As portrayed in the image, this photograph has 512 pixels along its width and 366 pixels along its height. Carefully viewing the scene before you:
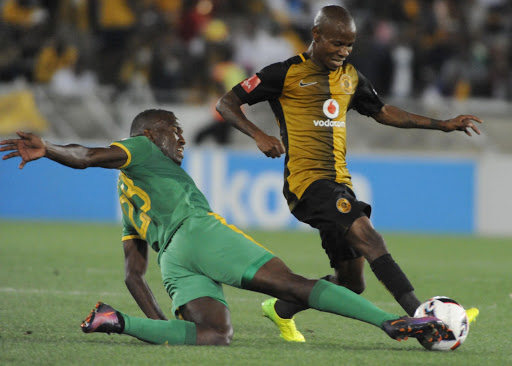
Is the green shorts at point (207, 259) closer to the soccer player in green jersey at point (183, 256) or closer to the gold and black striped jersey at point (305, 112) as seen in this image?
the soccer player in green jersey at point (183, 256)

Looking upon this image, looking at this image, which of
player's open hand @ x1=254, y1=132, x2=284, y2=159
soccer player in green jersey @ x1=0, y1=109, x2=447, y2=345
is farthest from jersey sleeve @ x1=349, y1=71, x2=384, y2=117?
soccer player in green jersey @ x1=0, y1=109, x2=447, y2=345

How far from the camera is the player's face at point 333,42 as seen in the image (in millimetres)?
5469

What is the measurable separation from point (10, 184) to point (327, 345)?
404 inches

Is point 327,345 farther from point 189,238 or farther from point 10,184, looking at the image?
point 10,184

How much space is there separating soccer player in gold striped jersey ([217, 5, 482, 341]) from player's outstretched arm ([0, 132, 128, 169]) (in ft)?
2.95

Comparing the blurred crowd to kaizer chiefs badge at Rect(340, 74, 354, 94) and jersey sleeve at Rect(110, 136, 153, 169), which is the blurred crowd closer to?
kaizer chiefs badge at Rect(340, 74, 354, 94)

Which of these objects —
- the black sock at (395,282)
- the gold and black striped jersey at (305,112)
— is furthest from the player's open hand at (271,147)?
the black sock at (395,282)

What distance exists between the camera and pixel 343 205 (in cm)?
531

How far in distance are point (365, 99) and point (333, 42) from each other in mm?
568

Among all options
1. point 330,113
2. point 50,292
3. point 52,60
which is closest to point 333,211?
point 330,113

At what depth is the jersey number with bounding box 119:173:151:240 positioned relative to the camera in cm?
508

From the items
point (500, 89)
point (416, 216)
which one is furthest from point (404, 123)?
point (500, 89)

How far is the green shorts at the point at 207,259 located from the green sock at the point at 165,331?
134mm

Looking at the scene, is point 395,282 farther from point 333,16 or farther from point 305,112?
point 333,16
